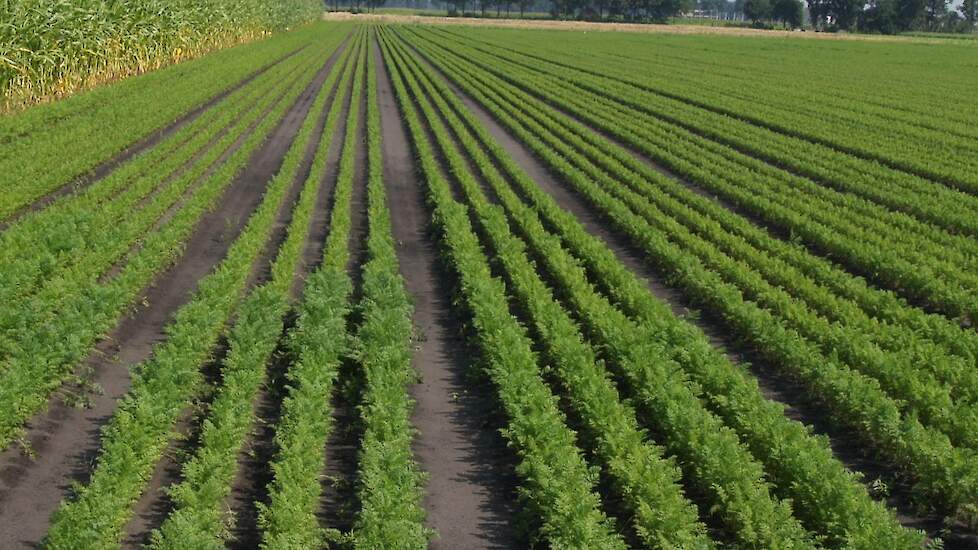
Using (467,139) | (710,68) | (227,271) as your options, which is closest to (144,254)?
(227,271)

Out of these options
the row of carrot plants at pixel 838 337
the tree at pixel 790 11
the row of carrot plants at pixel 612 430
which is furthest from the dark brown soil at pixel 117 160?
the tree at pixel 790 11

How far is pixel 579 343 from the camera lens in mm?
10664

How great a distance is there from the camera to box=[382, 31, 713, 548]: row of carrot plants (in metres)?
7.16

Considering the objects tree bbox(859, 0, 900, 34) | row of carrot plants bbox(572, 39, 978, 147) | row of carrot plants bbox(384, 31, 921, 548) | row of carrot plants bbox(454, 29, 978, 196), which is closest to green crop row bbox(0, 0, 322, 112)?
row of carrot plants bbox(384, 31, 921, 548)

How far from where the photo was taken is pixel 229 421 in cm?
820

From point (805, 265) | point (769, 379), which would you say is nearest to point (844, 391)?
point (769, 379)

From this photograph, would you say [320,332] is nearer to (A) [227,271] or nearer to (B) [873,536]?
(A) [227,271]

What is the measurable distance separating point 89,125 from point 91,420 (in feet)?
57.7

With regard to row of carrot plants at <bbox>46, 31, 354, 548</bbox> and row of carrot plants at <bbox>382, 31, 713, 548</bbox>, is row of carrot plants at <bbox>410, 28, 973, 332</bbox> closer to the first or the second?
row of carrot plants at <bbox>382, 31, 713, 548</bbox>

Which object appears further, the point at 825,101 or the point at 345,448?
the point at 825,101

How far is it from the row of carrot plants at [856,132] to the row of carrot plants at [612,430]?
14.0m

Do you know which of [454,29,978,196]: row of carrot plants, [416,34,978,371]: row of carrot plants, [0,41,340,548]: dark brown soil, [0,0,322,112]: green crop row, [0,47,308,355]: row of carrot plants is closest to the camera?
[0,41,340,548]: dark brown soil

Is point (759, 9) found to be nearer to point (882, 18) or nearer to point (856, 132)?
point (882, 18)

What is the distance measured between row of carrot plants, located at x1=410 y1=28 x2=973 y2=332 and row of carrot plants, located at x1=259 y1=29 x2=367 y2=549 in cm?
881
